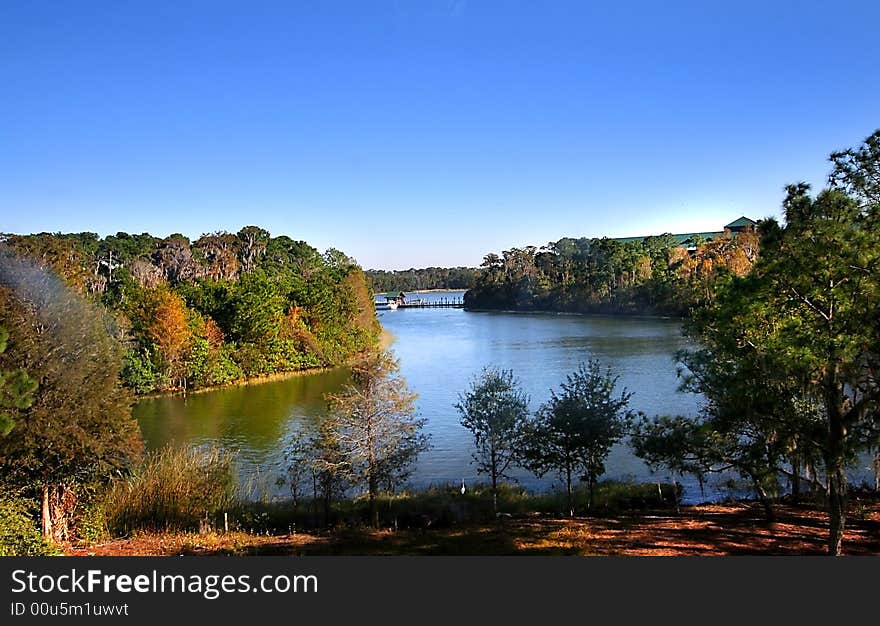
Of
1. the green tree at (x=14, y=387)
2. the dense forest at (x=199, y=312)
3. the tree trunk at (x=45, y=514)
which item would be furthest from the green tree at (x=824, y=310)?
the dense forest at (x=199, y=312)

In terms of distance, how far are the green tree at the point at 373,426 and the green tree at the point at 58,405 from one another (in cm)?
424

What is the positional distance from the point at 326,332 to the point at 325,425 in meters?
31.7

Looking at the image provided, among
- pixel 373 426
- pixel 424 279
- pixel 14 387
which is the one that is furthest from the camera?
pixel 424 279

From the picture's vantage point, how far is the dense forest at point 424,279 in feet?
576

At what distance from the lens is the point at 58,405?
12.5 metres

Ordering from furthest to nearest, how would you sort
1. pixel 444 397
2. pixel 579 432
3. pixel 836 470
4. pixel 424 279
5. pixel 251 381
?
pixel 424 279 → pixel 251 381 → pixel 444 397 → pixel 579 432 → pixel 836 470

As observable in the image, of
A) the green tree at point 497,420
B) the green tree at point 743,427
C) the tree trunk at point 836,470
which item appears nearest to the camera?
the tree trunk at point 836,470

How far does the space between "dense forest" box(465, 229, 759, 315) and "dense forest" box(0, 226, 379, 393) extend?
29.2 meters

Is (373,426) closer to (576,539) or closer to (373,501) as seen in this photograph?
(373,501)

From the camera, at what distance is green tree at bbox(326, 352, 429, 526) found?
1423cm

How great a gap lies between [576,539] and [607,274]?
244 feet

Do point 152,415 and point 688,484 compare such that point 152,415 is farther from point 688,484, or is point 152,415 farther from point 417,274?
point 417,274

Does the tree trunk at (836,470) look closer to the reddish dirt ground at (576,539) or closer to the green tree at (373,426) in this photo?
the reddish dirt ground at (576,539)

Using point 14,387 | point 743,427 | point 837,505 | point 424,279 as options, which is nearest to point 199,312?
point 14,387
